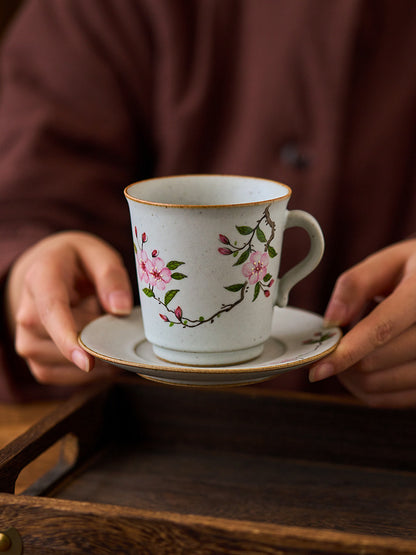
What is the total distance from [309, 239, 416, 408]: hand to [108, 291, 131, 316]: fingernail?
19cm

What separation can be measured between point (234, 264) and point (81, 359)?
0.49 feet

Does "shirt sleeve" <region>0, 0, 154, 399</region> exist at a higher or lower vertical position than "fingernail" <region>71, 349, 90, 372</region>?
higher

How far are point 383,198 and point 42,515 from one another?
66 centimetres

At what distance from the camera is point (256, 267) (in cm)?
49

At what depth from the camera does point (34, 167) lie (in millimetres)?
863

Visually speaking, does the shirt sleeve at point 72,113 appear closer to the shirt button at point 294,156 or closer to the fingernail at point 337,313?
the shirt button at point 294,156

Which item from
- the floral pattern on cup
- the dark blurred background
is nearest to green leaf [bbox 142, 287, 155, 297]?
the floral pattern on cup

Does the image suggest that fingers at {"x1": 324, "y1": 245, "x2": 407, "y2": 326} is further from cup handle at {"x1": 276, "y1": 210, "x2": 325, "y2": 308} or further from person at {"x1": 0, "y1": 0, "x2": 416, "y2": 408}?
person at {"x1": 0, "y1": 0, "x2": 416, "y2": 408}

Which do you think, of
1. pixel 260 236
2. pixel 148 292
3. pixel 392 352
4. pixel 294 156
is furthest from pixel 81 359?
pixel 294 156

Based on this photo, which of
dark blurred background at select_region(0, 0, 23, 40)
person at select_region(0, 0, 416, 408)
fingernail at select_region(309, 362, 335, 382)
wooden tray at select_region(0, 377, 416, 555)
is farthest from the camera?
dark blurred background at select_region(0, 0, 23, 40)

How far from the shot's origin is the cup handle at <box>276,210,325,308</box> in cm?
52

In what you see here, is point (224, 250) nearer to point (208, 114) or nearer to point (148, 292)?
point (148, 292)

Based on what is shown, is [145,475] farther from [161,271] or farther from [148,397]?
[161,271]

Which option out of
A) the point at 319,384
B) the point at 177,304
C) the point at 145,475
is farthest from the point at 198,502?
the point at 319,384
